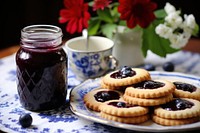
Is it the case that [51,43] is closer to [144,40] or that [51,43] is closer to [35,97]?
[35,97]

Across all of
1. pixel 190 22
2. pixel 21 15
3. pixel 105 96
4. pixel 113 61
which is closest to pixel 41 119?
pixel 105 96

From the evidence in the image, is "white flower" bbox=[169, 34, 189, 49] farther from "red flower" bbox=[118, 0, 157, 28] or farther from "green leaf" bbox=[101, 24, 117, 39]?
"green leaf" bbox=[101, 24, 117, 39]

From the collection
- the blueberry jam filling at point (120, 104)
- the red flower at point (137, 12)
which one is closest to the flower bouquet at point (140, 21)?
the red flower at point (137, 12)

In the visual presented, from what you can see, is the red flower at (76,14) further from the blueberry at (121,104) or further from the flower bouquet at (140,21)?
the blueberry at (121,104)

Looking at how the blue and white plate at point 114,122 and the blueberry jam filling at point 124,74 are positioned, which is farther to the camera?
the blueberry jam filling at point 124,74

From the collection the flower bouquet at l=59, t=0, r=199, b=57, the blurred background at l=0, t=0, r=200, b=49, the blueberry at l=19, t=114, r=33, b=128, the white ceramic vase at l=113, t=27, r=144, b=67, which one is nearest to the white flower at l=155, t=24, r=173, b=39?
the flower bouquet at l=59, t=0, r=199, b=57

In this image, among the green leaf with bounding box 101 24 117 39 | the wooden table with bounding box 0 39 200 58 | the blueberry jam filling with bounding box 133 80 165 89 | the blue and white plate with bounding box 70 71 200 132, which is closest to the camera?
the blue and white plate with bounding box 70 71 200 132

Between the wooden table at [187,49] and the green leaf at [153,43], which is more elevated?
the green leaf at [153,43]
